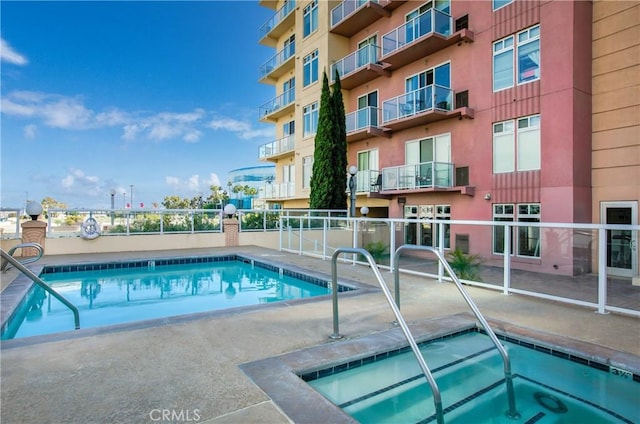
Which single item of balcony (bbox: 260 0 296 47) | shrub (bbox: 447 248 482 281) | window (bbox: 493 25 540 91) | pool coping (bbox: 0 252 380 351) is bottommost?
pool coping (bbox: 0 252 380 351)

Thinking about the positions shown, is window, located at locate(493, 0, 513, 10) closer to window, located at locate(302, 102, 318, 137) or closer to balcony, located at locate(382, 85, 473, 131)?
balcony, located at locate(382, 85, 473, 131)

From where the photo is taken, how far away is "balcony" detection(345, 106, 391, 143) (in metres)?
16.0

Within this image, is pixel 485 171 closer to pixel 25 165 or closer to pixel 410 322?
pixel 410 322

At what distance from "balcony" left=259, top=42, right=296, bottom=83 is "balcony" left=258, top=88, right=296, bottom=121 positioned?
1607mm

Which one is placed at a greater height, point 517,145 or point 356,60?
point 356,60

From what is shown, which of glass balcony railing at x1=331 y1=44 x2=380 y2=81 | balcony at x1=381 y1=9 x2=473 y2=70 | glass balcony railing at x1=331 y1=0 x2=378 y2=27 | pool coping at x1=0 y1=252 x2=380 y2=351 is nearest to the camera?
pool coping at x1=0 y1=252 x2=380 y2=351

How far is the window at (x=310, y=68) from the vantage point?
19.6 m

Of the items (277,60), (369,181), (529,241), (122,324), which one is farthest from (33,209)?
(277,60)

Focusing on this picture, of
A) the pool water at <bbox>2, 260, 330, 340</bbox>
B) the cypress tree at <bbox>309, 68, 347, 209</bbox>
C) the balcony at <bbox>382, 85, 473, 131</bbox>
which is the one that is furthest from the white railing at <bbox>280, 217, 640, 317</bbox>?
the cypress tree at <bbox>309, 68, 347, 209</bbox>

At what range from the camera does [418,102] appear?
1407 centimetres

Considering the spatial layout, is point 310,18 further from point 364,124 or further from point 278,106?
point 364,124

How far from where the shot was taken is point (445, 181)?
530 inches
